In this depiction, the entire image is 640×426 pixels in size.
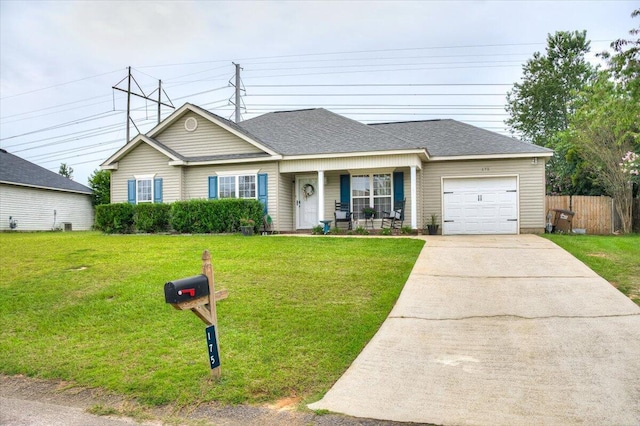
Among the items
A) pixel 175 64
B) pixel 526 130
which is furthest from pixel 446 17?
pixel 175 64

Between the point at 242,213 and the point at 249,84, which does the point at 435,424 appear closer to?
the point at 242,213

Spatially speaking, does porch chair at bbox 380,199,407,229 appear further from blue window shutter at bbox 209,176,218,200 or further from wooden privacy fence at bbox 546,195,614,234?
blue window shutter at bbox 209,176,218,200

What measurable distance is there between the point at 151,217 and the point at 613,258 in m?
14.1

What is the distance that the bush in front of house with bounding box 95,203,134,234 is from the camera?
1655cm

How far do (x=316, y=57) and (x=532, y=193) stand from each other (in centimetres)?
1667

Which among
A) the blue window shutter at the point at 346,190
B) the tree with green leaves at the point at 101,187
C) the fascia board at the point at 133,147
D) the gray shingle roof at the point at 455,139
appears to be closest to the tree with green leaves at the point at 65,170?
the tree with green leaves at the point at 101,187

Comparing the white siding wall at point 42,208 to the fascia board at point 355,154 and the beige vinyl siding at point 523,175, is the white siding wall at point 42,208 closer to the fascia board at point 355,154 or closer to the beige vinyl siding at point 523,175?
the fascia board at point 355,154

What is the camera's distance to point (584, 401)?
3721mm

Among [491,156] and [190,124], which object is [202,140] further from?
[491,156]

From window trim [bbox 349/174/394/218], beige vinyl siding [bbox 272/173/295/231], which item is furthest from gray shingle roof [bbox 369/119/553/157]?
beige vinyl siding [bbox 272/173/295/231]

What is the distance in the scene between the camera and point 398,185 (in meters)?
16.1

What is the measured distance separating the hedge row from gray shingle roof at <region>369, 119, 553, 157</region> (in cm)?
656

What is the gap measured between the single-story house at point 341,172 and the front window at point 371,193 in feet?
0.12

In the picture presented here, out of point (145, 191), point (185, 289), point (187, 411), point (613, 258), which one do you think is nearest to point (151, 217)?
point (145, 191)
